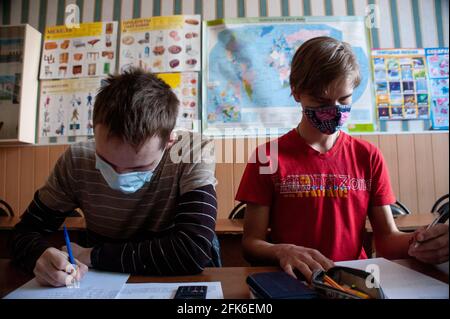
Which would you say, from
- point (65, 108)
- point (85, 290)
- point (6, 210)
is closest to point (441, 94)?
point (85, 290)

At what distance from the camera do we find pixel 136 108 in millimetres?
496

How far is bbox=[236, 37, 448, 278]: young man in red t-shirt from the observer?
0.57m

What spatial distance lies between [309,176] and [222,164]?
119cm

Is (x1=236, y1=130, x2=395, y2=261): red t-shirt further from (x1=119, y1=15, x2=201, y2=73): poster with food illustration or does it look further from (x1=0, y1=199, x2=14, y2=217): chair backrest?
(x1=0, y1=199, x2=14, y2=217): chair backrest

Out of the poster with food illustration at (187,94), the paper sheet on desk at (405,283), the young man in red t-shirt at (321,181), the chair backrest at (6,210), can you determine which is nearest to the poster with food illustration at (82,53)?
the poster with food illustration at (187,94)

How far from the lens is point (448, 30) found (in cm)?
26

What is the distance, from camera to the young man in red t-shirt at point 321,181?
0.57 m

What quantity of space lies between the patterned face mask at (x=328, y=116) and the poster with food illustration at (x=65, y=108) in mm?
1600

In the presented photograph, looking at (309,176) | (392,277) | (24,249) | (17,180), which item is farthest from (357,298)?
(17,180)

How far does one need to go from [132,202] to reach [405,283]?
50 cm

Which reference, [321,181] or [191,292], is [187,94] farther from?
[191,292]

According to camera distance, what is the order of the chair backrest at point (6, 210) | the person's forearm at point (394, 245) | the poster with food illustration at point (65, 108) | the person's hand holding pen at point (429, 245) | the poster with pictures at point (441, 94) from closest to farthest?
the poster with pictures at point (441, 94) < the person's hand holding pen at point (429, 245) < the person's forearm at point (394, 245) < the chair backrest at point (6, 210) < the poster with food illustration at point (65, 108)

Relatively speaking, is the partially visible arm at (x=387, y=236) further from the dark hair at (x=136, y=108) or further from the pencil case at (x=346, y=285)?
the dark hair at (x=136, y=108)
